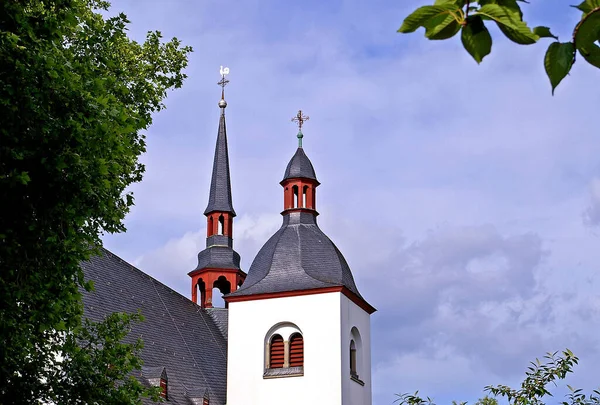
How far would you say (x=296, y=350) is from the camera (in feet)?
89.9

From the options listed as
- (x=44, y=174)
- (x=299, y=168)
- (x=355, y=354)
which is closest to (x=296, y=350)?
(x=355, y=354)

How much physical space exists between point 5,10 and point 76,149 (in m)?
1.79

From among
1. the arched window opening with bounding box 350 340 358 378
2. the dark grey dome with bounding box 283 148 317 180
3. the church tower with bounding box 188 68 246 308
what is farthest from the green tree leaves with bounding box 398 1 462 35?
the church tower with bounding box 188 68 246 308

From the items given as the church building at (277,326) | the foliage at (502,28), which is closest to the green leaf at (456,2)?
the foliage at (502,28)

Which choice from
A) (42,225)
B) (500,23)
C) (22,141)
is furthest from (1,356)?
(500,23)

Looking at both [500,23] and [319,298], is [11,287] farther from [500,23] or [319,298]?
[319,298]

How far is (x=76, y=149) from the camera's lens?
34.9ft

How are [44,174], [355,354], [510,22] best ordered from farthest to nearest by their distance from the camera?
[355,354] < [44,174] < [510,22]

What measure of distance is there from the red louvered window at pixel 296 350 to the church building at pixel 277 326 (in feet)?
0.09

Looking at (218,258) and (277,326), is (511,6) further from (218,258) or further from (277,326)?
(218,258)

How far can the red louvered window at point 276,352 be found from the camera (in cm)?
2739

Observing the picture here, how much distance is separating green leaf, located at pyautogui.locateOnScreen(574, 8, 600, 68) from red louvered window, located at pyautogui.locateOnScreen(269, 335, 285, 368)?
25822 millimetres

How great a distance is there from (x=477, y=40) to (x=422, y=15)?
124 mm

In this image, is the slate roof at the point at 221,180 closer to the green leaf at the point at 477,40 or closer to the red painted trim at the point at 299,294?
the red painted trim at the point at 299,294
